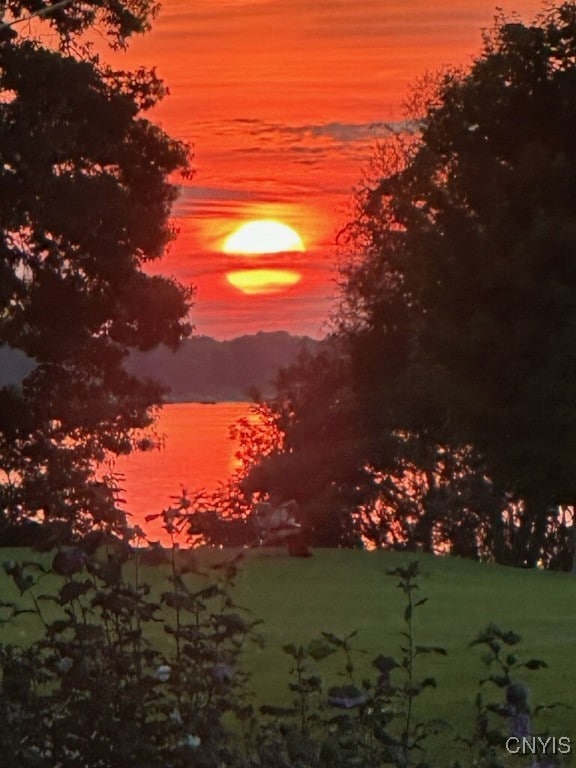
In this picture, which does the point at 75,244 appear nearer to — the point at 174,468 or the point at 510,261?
the point at 510,261

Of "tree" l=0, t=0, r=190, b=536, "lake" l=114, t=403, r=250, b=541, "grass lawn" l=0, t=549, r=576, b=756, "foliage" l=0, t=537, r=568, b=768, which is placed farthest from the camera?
"lake" l=114, t=403, r=250, b=541

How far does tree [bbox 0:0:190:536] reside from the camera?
28.9 metres

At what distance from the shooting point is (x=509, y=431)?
11688mm

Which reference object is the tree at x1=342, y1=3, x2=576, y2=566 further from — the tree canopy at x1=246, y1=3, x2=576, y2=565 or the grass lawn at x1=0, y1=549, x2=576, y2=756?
the grass lawn at x1=0, y1=549, x2=576, y2=756

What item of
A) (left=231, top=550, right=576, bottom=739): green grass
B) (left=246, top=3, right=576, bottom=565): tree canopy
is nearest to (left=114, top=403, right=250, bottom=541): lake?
(left=231, top=550, right=576, bottom=739): green grass

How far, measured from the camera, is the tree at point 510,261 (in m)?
11.3

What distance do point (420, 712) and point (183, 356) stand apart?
86398 mm

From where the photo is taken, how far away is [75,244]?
30.5 meters

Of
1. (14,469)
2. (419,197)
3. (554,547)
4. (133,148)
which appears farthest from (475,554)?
(419,197)

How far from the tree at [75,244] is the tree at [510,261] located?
1570 centimetres

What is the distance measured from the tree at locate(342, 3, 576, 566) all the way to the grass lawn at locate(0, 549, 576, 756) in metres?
1.87

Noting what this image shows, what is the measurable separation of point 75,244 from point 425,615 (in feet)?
44.2

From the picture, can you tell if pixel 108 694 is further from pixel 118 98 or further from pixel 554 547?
pixel 554 547

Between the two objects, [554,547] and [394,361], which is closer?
[394,361]
